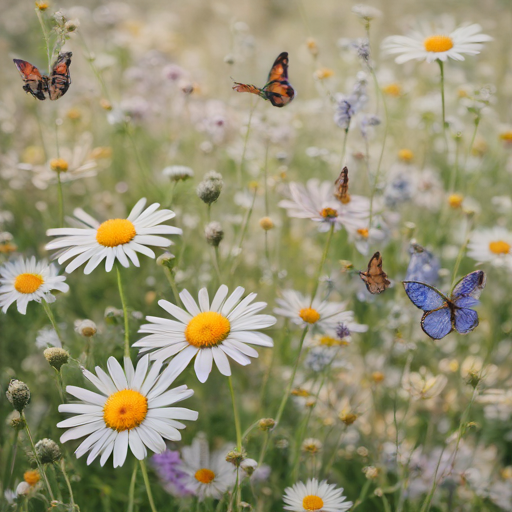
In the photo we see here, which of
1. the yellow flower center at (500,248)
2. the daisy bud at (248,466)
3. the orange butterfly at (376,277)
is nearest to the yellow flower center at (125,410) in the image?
the daisy bud at (248,466)

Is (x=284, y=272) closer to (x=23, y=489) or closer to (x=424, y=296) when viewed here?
(x=424, y=296)

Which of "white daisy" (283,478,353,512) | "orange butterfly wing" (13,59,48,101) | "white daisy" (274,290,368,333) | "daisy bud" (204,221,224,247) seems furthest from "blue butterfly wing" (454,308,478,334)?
"orange butterfly wing" (13,59,48,101)

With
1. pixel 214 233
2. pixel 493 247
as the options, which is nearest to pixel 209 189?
pixel 214 233

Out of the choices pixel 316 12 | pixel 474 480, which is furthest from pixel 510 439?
pixel 316 12

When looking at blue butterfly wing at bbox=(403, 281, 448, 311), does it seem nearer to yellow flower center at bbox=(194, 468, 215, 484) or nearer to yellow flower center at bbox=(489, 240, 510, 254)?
yellow flower center at bbox=(194, 468, 215, 484)

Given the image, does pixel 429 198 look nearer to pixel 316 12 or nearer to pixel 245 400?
pixel 245 400

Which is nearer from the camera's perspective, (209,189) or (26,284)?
(209,189)
